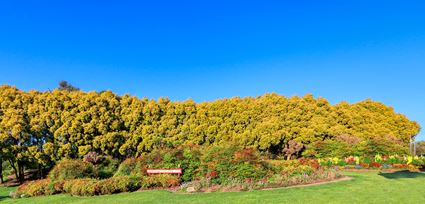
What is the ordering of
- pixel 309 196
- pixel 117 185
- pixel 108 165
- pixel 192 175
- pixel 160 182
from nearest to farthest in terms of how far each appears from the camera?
pixel 309 196, pixel 117 185, pixel 160 182, pixel 192 175, pixel 108 165

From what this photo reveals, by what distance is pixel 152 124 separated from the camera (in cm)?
2453

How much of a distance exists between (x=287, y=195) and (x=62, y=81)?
3417cm

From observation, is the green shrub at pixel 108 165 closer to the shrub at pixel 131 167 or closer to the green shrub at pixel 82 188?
the shrub at pixel 131 167

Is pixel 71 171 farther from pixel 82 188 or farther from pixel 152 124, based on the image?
pixel 152 124

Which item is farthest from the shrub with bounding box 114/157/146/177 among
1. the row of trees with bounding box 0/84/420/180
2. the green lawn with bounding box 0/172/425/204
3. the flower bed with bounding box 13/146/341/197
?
the row of trees with bounding box 0/84/420/180

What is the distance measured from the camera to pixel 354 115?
95.6 feet

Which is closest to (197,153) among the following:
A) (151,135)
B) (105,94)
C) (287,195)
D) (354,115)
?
(287,195)

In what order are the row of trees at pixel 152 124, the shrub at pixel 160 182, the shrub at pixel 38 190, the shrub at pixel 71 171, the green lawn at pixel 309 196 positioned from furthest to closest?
the row of trees at pixel 152 124 → the shrub at pixel 71 171 → the shrub at pixel 38 190 → the shrub at pixel 160 182 → the green lawn at pixel 309 196

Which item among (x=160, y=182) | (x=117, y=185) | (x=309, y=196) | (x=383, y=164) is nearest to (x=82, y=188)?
(x=117, y=185)

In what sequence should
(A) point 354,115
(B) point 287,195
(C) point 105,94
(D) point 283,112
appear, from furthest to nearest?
(A) point 354,115
(D) point 283,112
(C) point 105,94
(B) point 287,195

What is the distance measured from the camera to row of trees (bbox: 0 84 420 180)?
20.0 metres

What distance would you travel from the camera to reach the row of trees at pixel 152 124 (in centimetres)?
2003

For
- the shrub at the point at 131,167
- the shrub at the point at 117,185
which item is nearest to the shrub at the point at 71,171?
the shrub at the point at 131,167

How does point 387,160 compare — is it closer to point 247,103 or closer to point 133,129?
point 247,103
